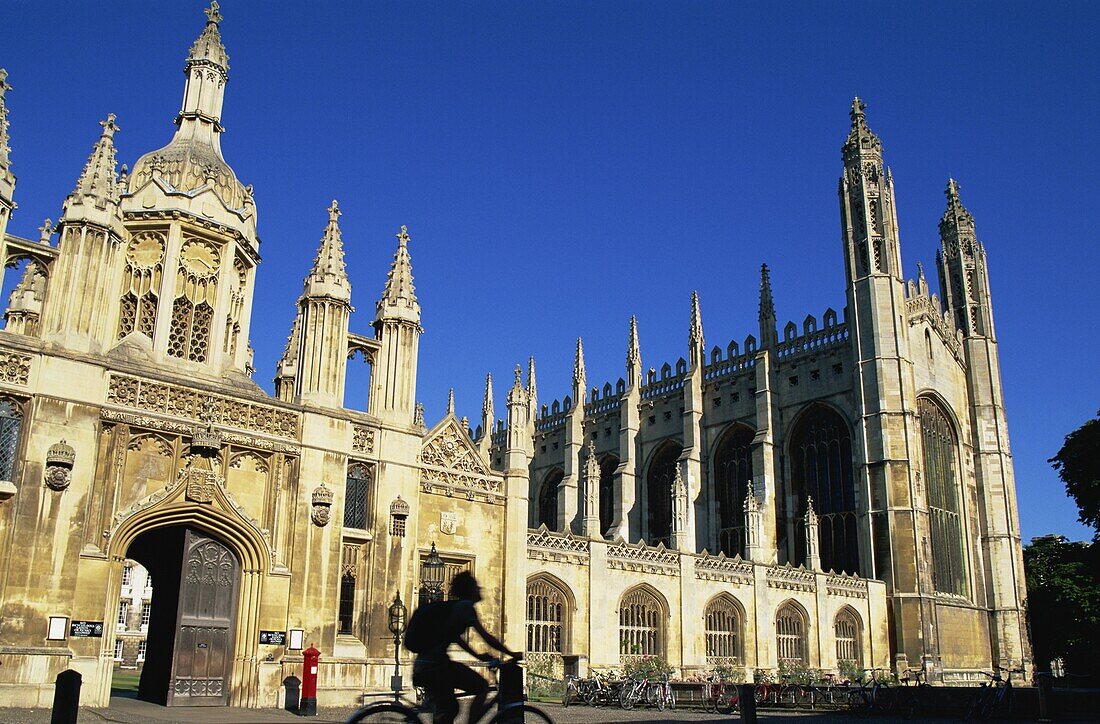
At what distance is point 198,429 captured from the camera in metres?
18.9

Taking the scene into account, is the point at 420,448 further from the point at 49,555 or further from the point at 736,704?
the point at 736,704

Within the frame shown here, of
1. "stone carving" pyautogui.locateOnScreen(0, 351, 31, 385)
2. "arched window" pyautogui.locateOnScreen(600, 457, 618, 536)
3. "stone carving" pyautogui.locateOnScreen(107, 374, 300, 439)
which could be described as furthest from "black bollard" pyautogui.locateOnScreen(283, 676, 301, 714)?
"arched window" pyautogui.locateOnScreen(600, 457, 618, 536)

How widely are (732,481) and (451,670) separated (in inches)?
1795

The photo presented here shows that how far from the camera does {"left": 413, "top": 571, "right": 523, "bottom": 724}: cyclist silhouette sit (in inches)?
334

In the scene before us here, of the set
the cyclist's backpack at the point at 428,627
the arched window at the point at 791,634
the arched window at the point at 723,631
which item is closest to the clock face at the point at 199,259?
the cyclist's backpack at the point at 428,627

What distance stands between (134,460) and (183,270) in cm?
504

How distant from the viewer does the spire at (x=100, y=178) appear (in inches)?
731

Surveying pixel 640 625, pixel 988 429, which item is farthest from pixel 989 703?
pixel 988 429

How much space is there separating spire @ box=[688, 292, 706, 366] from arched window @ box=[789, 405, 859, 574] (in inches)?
275

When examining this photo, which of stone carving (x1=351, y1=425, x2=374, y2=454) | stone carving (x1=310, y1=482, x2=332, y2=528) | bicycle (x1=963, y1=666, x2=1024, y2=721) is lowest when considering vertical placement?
bicycle (x1=963, y1=666, x2=1024, y2=721)

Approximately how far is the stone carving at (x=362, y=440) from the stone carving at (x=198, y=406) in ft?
4.90

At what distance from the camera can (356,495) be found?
21516 mm

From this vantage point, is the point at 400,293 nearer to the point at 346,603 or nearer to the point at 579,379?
the point at 346,603

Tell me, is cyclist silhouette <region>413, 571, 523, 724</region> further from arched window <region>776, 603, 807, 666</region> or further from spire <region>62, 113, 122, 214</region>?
arched window <region>776, 603, 807, 666</region>
